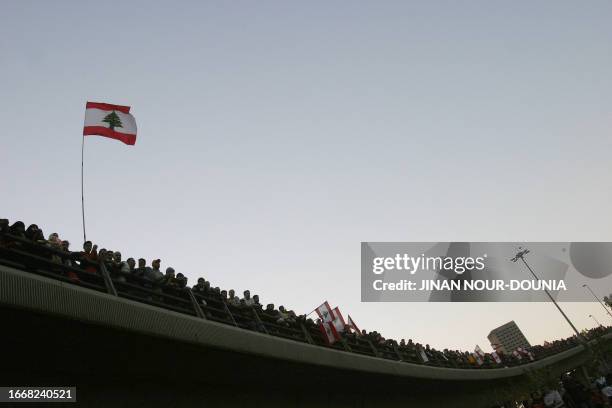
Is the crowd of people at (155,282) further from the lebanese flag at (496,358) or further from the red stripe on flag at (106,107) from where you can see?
the lebanese flag at (496,358)

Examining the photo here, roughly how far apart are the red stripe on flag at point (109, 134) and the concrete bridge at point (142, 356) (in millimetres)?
7268

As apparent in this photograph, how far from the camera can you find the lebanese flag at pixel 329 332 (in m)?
13.4

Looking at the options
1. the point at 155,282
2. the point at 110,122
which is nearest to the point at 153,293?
the point at 155,282

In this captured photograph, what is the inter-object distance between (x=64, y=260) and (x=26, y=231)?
2.51 feet

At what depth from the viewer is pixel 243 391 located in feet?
34.3

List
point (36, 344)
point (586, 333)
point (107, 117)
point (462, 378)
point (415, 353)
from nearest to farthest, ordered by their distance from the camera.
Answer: point (36, 344) → point (107, 117) → point (415, 353) → point (462, 378) → point (586, 333)

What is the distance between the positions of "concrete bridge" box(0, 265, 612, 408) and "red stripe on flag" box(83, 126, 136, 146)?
23.8ft

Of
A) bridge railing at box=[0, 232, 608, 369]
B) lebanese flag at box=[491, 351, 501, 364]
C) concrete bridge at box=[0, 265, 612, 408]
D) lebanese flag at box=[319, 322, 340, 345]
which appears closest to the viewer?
concrete bridge at box=[0, 265, 612, 408]

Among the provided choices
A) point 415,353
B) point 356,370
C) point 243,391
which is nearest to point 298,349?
point 243,391

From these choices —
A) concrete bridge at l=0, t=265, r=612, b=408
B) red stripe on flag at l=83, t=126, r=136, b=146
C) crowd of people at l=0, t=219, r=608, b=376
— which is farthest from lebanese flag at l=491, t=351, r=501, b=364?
red stripe on flag at l=83, t=126, r=136, b=146

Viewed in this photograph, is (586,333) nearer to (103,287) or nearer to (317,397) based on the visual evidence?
(317,397)

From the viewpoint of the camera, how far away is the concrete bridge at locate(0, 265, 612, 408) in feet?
18.9

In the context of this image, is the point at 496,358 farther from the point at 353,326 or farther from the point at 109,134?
the point at 109,134

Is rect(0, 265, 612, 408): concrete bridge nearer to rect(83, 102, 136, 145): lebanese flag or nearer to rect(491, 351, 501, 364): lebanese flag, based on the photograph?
rect(83, 102, 136, 145): lebanese flag
